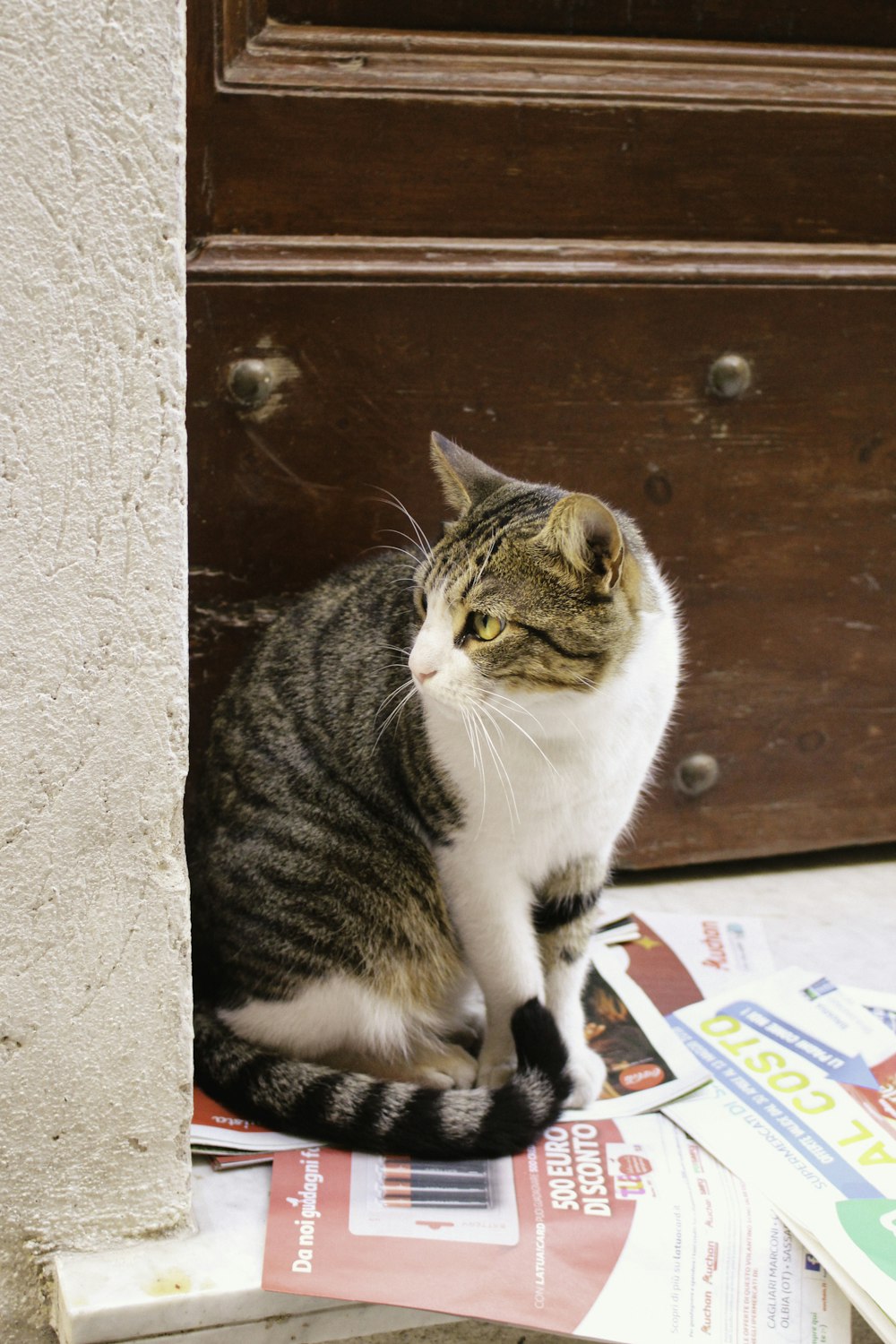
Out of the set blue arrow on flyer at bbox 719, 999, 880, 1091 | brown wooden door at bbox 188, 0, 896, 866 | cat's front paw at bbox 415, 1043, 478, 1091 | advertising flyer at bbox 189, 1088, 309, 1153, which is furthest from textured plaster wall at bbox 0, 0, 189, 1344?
blue arrow on flyer at bbox 719, 999, 880, 1091

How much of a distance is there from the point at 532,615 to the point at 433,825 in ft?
0.97

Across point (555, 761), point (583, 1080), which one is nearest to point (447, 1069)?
point (583, 1080)

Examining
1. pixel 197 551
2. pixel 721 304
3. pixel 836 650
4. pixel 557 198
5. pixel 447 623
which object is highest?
pixel 557 198

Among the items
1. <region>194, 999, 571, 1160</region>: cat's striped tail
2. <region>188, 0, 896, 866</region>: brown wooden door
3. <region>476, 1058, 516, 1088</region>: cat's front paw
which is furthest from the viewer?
<region>188, 0, 896, 866</region>: brown wooden door

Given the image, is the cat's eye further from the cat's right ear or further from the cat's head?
the cat's right ear

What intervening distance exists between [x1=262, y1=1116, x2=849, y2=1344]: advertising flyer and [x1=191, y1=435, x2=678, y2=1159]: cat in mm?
49

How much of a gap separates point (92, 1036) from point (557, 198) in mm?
1195

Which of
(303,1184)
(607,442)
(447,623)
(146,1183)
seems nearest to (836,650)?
(607,442)

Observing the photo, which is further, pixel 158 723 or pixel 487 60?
pixel 487 60

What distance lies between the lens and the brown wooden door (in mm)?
1558

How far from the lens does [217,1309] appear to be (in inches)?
46.2

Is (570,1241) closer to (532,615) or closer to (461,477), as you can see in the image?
(532,615)

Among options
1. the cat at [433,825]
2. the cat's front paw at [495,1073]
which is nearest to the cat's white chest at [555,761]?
the cat at [433,825]

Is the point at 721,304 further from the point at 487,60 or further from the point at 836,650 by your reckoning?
the point at 836,650
